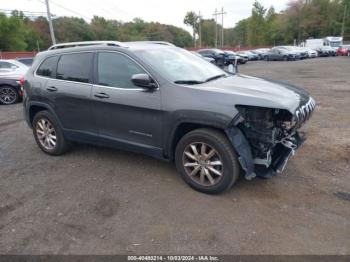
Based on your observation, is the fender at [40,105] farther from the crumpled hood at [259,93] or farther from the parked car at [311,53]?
the parked car at [311,53]

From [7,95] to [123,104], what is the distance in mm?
8443

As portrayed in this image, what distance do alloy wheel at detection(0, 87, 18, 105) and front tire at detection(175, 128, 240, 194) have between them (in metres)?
9.05

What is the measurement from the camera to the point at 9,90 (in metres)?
10.6

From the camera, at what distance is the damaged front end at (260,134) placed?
3.41 m

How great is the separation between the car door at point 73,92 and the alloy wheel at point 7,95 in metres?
6.85

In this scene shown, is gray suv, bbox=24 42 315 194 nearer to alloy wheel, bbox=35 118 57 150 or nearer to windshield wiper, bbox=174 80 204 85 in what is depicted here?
windshield wiper, bbox=174 80 204 85

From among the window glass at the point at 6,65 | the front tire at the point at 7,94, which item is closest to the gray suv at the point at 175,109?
the front tire at the point at 7,94

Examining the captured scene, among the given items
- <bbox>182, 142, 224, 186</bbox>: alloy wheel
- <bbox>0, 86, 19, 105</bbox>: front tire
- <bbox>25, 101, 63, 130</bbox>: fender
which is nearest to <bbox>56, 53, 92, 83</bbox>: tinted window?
<bbox>25, 101, 63, 130</bbox>: fender

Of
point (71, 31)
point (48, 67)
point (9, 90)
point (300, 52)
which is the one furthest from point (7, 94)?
point (71, 31)

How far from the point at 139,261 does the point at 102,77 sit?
2.55m

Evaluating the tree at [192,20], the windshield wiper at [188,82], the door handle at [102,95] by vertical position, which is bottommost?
the door handle at [102,95]

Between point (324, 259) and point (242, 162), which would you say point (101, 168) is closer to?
point (242, 162)

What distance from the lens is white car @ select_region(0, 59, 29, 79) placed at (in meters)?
10.5

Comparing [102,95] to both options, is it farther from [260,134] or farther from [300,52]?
[300,52]
